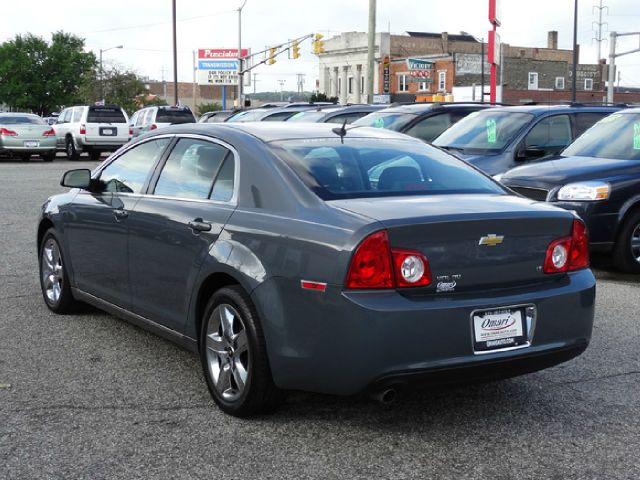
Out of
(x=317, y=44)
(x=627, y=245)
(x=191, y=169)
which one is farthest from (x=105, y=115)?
(x=191, y=169)

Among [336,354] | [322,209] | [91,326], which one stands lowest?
[91,326]

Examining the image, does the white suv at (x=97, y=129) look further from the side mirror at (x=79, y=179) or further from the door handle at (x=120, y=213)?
the door handle at (x=120, y=213)

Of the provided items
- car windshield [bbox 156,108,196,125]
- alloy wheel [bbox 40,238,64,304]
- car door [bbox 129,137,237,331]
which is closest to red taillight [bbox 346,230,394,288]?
car door [bbox 129,137,237,331]

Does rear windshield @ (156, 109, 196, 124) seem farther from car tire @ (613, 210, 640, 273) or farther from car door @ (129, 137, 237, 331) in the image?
car door @ (129, 137, 237, 331)

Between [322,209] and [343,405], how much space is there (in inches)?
45.4

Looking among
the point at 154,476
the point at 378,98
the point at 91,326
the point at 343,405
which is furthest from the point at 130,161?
the point at 378,98

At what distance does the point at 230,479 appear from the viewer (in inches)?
161

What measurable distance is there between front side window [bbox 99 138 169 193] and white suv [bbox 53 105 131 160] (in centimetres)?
2575

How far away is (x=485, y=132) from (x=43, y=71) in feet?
224

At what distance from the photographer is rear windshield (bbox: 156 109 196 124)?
3278cm

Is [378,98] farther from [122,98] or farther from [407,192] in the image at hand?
[407,192]

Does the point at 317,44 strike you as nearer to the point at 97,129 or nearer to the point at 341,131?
the point at 97,129

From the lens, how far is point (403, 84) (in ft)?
319

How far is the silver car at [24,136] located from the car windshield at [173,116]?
11.9 feet
